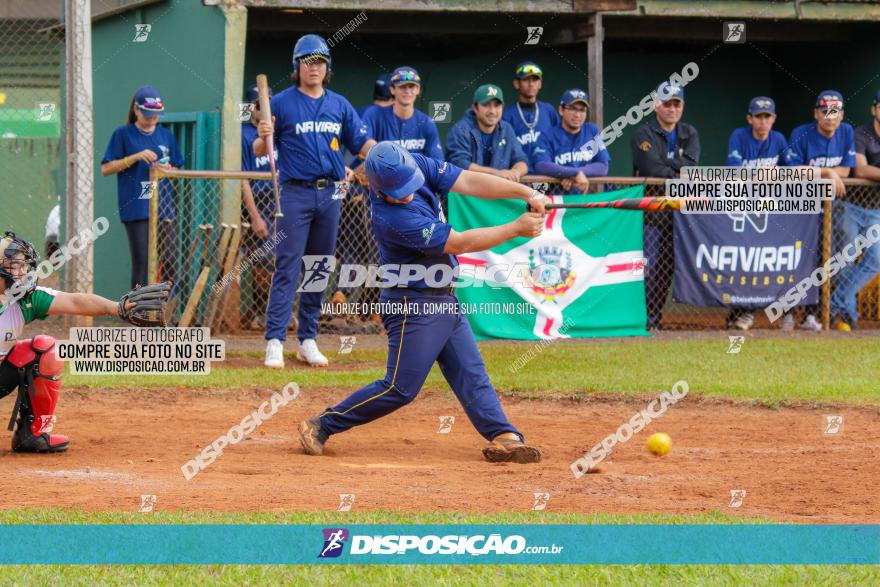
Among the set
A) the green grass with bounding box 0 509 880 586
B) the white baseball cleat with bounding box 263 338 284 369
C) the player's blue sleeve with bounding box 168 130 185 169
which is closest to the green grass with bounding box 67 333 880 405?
the white baseball cleat with bounding box 263 338 284 369

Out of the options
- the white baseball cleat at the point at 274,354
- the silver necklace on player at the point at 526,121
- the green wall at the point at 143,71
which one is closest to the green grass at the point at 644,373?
the white baseball cleat at the point at 274,354

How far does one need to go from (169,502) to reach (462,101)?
11.8 m

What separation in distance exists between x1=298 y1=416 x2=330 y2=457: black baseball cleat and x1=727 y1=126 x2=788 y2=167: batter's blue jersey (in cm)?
787

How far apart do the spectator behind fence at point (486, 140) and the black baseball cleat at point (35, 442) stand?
5.94m

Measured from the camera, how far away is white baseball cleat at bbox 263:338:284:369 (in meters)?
10.7

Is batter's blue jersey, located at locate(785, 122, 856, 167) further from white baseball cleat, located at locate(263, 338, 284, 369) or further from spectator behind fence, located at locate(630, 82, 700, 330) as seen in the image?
white baseball cleat, located at locate(263, 338, 284, 369)

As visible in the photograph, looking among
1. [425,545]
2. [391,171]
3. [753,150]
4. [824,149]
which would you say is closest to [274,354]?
[391,171]

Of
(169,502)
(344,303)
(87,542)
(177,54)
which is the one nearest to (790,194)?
(344,303)

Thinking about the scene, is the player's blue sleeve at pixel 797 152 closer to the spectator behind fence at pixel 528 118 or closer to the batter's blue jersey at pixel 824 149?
the batter's blue jersey at pixel 824 149

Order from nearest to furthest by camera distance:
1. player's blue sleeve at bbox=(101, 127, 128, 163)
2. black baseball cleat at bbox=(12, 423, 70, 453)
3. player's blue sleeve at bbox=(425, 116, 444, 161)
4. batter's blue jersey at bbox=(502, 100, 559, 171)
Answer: black baseball cleat at bbox=(12, 423, 70, 453)
player's blue sleeve at bbox=(425, 116, 444, 161)
player's blue sleeve at bbox=(101, 127, 128, 163)
batter's blue jersey at bbox=(502, 100, 559, 171)

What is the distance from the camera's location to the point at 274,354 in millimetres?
10688

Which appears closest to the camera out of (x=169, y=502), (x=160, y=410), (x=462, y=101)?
(x=169, y=502)

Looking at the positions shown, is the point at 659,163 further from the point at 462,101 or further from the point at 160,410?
the point at 160,410

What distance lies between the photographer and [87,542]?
4.89 m
